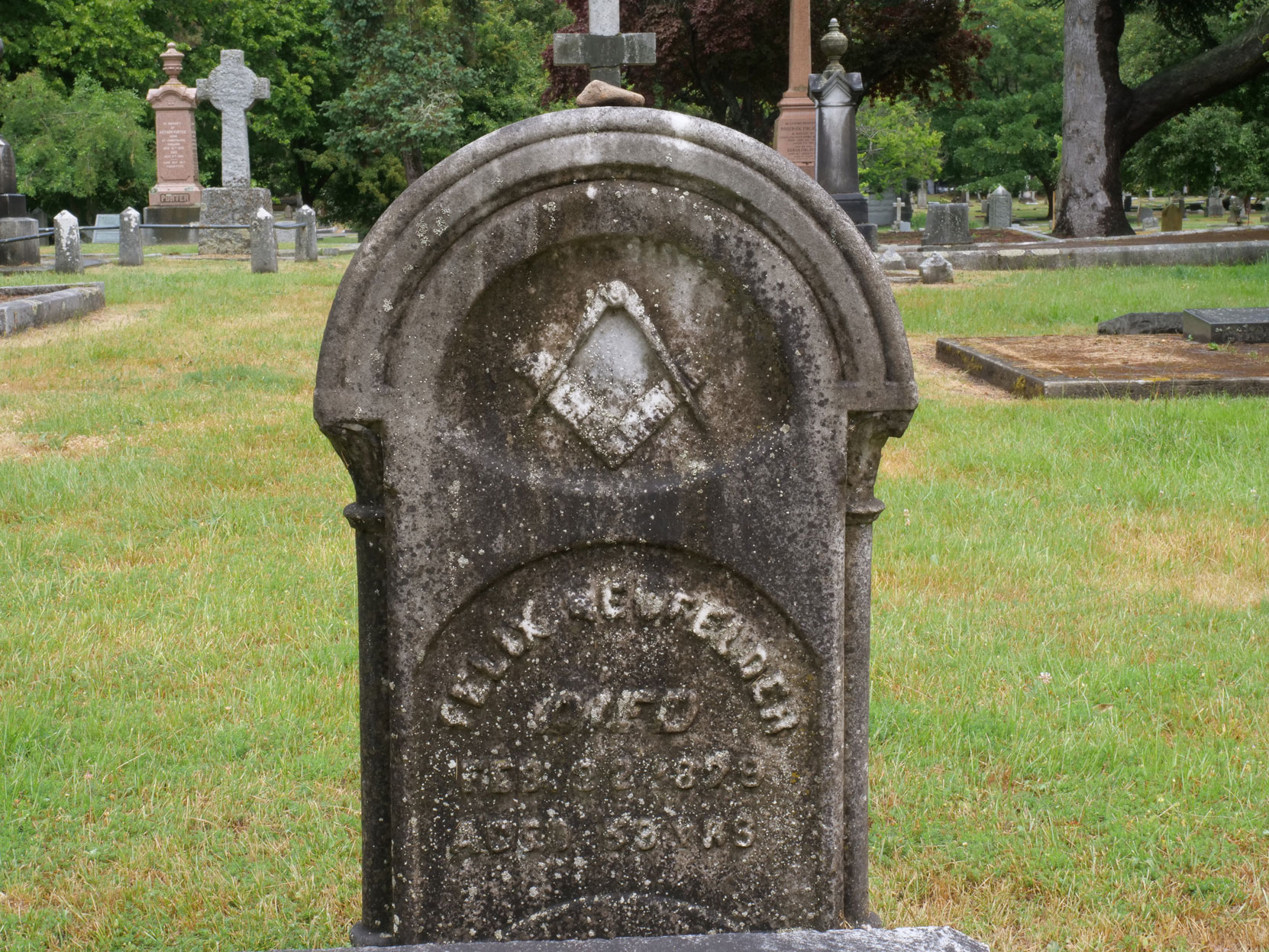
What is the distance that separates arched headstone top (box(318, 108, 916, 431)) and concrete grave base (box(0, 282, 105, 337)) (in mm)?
10635

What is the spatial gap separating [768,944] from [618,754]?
1.69 ft

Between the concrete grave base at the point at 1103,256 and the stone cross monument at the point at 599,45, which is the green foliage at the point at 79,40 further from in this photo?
the stone cross monument at the point at 599,45

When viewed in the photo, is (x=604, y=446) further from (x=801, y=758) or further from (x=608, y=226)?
(x=801, y=758)

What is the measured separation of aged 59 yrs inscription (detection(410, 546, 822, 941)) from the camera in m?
2.43

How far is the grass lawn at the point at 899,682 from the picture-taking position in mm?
3111

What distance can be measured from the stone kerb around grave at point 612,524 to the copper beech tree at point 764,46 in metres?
29.8

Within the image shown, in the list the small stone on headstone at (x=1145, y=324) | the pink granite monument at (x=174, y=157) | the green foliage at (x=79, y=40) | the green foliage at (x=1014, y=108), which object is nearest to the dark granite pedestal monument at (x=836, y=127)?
the small stone on headstone at (x=1145, y=324)

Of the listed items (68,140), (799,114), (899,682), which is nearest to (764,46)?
(799,114)

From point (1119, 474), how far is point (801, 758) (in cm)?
466

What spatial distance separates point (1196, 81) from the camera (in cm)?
2509

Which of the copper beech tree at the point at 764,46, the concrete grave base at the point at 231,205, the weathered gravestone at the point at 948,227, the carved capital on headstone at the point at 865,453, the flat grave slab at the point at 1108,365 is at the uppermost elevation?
the copper beech tree at the point at 764,46

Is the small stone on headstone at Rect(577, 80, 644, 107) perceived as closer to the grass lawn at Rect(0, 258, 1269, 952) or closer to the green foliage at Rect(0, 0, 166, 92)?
the grass lawn at Rect(0, 258, 1269, 952)

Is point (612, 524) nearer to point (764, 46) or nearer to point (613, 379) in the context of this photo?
point (613, 379)

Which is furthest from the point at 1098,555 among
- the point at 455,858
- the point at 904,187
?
the point at 904,187
